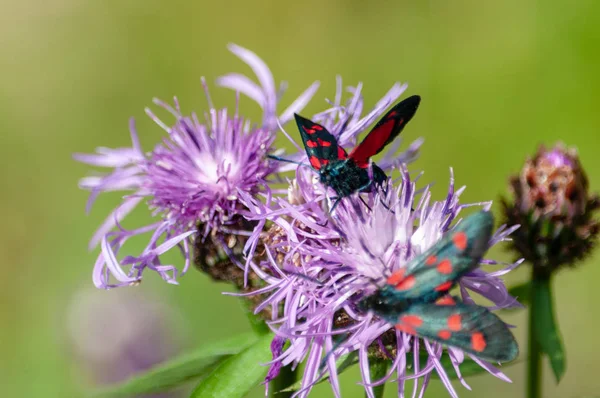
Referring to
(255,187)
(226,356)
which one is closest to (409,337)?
(226,356)

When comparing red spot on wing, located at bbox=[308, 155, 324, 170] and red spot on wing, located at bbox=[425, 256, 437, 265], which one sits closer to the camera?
red spot on wing, located at bbox=[425, 256, 437, 265]

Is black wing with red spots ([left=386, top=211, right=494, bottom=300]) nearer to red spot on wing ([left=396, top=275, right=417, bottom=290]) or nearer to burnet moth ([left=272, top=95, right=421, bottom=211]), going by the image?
red spot on wing ([left=396, top=275, right=417, bottom=290])

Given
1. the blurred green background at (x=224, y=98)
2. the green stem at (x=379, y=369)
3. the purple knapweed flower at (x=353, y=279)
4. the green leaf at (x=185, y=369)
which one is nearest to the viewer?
the purple knapweed flower at (x=353, y=279)

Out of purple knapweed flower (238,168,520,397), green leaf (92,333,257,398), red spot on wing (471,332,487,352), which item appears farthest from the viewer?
green leaf (92,333,257,398)

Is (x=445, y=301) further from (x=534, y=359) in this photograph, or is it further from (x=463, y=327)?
(x=534, y=359)

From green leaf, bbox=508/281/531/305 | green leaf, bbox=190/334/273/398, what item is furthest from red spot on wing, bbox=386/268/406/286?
green leaf, bbox=508/281/531/305

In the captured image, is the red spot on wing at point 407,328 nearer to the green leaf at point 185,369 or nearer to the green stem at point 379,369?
the green stem at point 379,369

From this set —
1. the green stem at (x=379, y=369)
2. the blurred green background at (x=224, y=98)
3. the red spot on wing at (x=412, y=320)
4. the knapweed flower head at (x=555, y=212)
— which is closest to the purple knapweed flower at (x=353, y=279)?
the green stem at (x=379, y=369)
